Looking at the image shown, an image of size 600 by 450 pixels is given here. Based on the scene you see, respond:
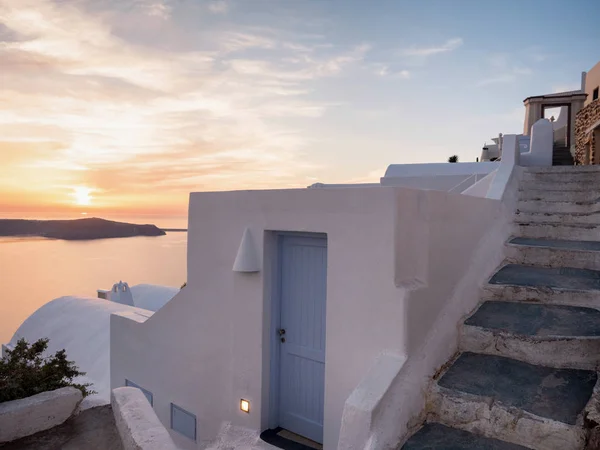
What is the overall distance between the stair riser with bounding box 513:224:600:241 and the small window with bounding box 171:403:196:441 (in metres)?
5.47

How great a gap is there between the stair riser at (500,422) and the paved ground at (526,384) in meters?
0.07

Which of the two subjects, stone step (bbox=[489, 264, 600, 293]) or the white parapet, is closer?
stone step (bbox=[489, 264, 600, 293])

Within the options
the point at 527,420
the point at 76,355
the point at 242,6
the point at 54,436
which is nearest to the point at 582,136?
the point at 242,6

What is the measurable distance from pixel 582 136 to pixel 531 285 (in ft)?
47.3

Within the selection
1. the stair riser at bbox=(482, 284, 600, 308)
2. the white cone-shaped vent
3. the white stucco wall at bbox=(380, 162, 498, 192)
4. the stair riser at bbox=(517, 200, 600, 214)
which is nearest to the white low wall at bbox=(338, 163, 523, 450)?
the stair riser at bbox=(482, 284, 600, 308)

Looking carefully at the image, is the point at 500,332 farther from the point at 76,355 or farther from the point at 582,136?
the point at 76,355

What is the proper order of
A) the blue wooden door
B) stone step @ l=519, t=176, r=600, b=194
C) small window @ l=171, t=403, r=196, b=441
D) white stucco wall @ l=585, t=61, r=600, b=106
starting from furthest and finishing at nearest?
white stucco wall @ l=585, t=61, r=600, b=106 < stone step @ l=519, t=176, r=600, b=194 < small window @ l=171, t=403, r=196, b=441 < the blue wooden door

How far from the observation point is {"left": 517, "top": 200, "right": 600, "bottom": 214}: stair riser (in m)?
6.35

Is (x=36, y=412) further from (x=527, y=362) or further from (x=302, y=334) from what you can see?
(x=527, y=362)

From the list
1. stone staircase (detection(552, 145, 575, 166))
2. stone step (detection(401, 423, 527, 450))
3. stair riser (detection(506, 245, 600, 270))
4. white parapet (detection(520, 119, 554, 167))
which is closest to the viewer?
stone step (detection(401, 423, 527, 450))

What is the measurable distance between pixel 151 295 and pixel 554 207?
23303 mm

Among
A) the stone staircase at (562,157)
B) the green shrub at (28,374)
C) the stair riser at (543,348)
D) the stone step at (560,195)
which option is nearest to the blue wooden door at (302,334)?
the stair riser at (543,348)

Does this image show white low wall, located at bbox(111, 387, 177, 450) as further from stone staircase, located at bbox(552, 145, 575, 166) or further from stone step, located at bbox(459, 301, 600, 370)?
stone staircase, located at bbox(552, 145, 575, 166)

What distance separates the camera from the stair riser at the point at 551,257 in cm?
492
